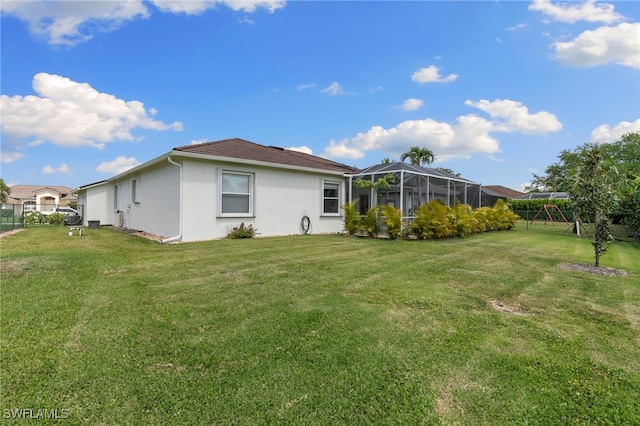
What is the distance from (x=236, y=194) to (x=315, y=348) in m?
8.75

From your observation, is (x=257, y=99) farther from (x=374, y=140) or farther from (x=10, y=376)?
(x=10, y=376)

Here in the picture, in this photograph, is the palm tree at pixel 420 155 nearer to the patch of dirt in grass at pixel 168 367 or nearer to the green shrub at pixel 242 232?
the green shrub at pixel 242 232

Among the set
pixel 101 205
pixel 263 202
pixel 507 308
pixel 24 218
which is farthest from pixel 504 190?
pixel 24 218

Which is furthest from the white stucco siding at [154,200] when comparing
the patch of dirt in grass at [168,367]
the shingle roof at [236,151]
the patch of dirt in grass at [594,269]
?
the patch of dirt in grass at [594,269]

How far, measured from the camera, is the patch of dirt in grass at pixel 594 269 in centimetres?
563

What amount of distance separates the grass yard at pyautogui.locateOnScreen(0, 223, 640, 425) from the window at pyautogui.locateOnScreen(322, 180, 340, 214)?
27.1ft

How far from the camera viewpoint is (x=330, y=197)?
13555mm

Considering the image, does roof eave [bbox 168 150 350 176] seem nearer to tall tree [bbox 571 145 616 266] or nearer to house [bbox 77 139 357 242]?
house [bbox 77 139 357 242]

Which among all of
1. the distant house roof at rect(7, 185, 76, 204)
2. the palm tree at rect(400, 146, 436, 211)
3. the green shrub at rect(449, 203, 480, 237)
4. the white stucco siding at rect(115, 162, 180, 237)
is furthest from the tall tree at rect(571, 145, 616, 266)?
the distant house roof at rect(7, 185, 76, 204)

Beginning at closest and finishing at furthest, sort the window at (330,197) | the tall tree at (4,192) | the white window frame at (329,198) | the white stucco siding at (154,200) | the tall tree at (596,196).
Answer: the tall tree at (596,196)
the white stucco siding at (154,200)
the white window frame at (329,198)
the window at (330,197)
the tall tree at (4,192)

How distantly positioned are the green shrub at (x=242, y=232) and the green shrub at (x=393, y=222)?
15.1ft

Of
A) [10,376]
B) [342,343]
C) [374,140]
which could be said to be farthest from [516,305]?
[374,140]

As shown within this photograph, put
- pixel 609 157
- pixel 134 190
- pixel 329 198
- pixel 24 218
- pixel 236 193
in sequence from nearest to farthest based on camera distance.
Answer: pixel 236 193 → pixel 329 198 → pixel 134 190 → pixel 24 218 → pixel 609 157

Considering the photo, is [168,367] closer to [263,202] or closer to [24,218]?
[263,202]
